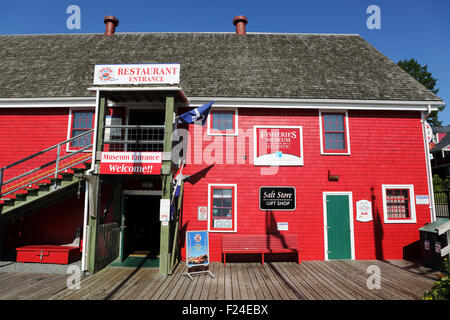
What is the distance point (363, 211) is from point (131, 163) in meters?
8.84

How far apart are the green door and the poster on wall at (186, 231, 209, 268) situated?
4950mm

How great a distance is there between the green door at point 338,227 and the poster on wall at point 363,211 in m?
0.38

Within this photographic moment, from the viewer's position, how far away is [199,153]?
9742 mm

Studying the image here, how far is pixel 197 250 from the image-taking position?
7.70 meters

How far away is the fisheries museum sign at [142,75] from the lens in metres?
8.00

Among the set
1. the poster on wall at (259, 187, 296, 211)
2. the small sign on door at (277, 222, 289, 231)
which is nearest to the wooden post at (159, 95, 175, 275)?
the poster on wall at (259, 187, 296, 211)

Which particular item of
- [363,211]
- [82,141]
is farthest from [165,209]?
[363,211]

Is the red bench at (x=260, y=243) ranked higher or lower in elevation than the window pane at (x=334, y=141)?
lower

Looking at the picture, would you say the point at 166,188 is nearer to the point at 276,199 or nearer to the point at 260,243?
the point at 260,243

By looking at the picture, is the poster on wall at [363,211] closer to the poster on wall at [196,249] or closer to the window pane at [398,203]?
the window pane at [398,203]

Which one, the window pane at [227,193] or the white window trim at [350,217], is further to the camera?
the window pane at [227,193]

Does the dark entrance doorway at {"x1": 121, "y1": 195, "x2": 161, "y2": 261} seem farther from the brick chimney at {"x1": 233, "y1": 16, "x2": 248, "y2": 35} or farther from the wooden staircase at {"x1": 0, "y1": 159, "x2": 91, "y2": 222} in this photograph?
the brick chimney at {"x1": 233, "y1": 16, "x2": 248, "y2": 35}

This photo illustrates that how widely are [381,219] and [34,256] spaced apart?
1301 centimetres

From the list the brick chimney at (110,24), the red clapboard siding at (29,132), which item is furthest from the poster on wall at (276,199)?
the brick chimney at (110,24)
